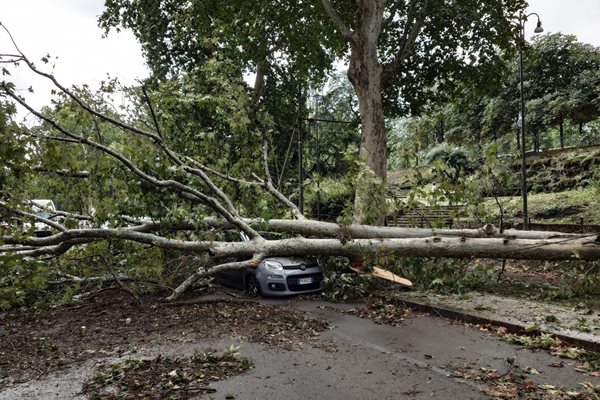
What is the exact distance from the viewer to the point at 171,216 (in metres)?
7.69

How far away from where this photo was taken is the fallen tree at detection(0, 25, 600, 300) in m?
6.98

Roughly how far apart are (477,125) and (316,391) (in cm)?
2802

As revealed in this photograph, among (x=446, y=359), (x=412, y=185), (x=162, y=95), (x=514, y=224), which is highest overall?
(x=162, y=95)

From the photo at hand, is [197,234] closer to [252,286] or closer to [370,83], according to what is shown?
[252,286]

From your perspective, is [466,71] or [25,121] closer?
[25,121]

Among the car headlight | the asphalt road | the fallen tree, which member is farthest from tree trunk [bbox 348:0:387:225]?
the asphalt road

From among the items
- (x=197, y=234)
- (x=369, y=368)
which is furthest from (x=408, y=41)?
(x=369, y=368)

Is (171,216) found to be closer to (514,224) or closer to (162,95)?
(162,95)

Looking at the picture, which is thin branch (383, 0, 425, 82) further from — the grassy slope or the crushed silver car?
the crushed silver car

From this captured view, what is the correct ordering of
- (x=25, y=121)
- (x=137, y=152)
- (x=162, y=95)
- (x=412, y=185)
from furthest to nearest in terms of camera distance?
Result: (x=162, y=95) → (x=412, y=185) → (x=137, y=152) → (x=25, y=121)

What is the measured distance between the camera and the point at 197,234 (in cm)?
810

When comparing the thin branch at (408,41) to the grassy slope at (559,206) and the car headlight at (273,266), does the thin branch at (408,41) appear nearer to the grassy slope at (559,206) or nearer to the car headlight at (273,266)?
the grassy slope at (559,206)

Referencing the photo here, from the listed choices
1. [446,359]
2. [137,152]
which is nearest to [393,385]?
[446,359]

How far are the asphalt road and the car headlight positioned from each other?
100 inches
